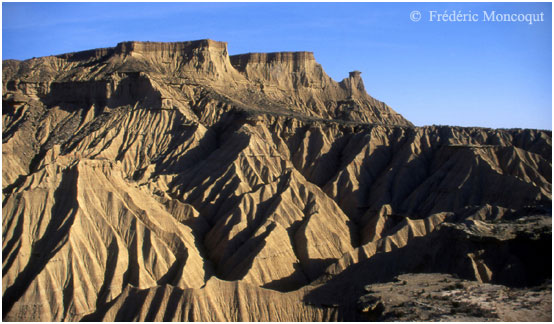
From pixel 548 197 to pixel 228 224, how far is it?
28820 millimetres

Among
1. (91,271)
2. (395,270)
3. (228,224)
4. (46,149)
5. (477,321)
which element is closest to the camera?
(477,321)

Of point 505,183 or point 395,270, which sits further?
point 505,183

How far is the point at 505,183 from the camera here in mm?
60375

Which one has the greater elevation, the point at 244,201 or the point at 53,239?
the point at 244,201

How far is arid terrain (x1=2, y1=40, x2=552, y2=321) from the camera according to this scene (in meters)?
34.9

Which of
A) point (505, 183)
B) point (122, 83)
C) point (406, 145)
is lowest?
point (505, 183)

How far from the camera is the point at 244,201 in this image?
57.3 meters

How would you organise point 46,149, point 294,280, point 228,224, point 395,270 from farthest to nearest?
point 46,149, point 228,224, point 294,280, point 395,270

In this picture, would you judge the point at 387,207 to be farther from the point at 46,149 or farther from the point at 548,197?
the point at 46,149

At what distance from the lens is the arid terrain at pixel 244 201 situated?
114 ft

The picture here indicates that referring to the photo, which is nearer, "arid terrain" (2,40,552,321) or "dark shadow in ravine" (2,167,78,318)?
"arid terrain" (2,40,552,321)

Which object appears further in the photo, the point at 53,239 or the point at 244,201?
the point at 244,201

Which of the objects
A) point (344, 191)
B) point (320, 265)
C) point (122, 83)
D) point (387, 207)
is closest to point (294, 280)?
point (320, 265)

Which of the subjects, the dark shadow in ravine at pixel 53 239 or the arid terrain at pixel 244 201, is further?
the dark shadow in ravine at pixel 53 239
